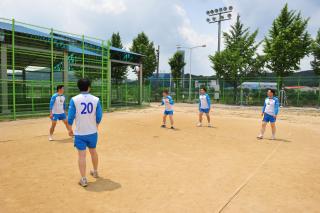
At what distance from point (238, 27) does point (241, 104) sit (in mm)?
10335

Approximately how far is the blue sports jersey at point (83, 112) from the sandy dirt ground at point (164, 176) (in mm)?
968

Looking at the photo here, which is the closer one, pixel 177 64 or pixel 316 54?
pixel 316 54

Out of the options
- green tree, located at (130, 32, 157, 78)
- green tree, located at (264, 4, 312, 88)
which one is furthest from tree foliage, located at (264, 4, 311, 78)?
green tree, located at (130, 32, 157, 78)

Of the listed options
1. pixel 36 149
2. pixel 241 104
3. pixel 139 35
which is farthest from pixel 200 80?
pixel 36 149

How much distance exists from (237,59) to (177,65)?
25.2 ft

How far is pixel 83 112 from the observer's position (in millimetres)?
4559

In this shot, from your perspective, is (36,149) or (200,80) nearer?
(36,149)

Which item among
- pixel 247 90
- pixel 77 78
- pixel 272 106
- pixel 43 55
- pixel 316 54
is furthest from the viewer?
pixel 247 90

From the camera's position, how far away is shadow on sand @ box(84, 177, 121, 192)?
4383 mm

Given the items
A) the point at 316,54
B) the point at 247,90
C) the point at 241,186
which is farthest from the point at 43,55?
the point at 316,54

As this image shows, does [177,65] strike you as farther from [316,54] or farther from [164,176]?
[164,176]

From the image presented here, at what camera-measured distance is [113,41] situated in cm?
3216

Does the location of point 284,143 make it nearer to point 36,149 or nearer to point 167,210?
point 167,210

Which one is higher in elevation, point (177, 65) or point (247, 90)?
point (177, 65)
